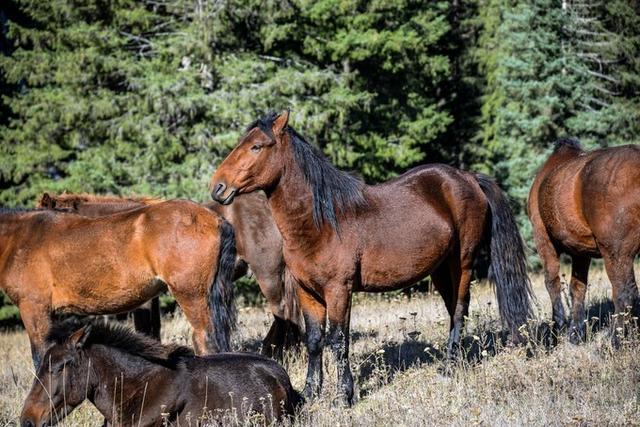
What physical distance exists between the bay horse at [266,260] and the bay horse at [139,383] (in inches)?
130

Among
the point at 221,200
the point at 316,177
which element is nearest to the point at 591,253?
the point at 316,177

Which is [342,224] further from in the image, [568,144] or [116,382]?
[568,144]

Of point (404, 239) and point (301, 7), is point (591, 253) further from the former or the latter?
point (301, 7)

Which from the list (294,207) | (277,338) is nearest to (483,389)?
(294,207)

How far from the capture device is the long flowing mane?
7082mm

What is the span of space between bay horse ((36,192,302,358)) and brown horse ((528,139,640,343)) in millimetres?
3098

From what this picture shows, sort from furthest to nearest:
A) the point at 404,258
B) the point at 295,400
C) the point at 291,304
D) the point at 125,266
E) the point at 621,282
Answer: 1. the point at 291,304
2. the point at 125,266
3. the point at 621,282
4. the point at 404,258
5. the point at 295,400

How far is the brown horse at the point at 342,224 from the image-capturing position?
6980 millimetres

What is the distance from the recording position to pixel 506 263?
328 inches

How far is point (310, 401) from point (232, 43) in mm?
17142

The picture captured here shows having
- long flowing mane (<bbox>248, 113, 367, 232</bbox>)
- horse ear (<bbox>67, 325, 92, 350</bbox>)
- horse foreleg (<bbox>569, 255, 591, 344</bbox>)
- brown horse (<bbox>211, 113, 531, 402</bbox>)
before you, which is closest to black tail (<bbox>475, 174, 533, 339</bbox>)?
brown horse (<bbox>211, 113, 531, 402</bbox>)

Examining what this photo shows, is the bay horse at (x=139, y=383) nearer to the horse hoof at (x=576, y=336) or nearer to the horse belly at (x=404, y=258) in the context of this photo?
the horse belly at (x=404, y=258)

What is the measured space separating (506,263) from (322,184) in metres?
2.43

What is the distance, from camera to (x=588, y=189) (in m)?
7.87
